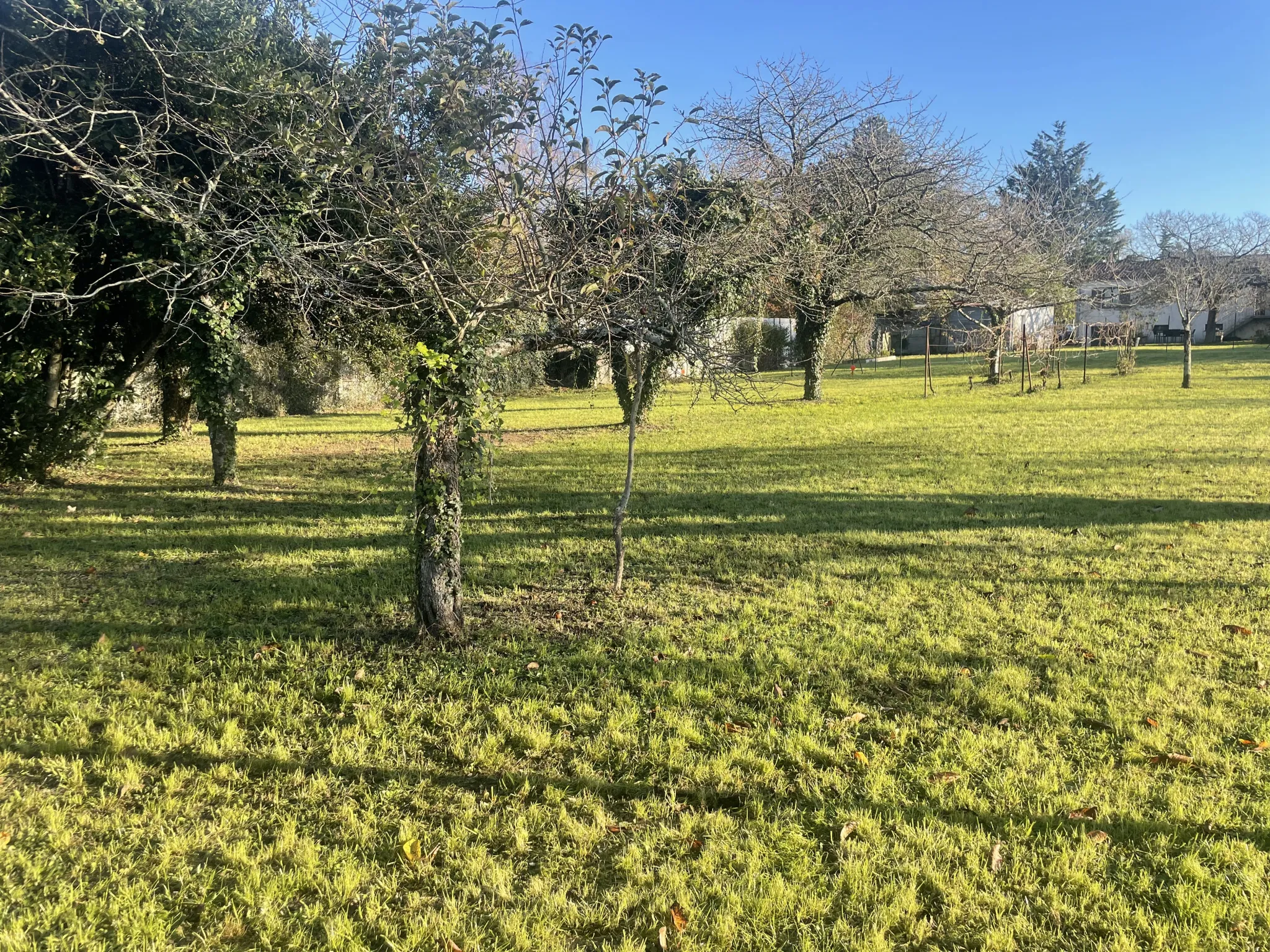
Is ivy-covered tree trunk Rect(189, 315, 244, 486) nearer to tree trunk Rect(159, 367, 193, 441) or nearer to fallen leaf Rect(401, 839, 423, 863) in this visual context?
tree trunk Rect(159, 367, 193, 441)

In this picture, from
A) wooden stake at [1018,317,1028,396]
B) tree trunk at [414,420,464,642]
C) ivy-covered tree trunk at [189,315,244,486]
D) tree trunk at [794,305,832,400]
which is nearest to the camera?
tree trunk at [414,420,464,642]

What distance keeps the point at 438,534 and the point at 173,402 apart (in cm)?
1045

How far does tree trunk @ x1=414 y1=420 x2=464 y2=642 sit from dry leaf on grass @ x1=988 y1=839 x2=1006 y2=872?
10.1 ft

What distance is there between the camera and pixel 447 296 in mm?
3969

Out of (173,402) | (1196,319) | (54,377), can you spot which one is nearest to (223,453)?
(54,377)

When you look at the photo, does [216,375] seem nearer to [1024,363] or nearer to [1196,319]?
[1024,363]

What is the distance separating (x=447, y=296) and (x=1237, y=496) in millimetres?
8863

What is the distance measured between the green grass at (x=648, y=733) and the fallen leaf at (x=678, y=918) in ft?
0.16

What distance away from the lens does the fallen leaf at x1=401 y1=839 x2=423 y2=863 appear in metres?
2.57

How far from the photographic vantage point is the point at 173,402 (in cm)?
1216

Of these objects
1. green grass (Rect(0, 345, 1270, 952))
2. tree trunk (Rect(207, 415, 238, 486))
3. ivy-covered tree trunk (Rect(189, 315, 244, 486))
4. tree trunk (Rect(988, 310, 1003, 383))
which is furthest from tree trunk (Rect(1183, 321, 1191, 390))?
tree trunk (Rect(207, 415, 238, 486))

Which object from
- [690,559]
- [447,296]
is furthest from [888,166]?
[447,296]

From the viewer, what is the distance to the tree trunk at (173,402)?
1081 centimetres

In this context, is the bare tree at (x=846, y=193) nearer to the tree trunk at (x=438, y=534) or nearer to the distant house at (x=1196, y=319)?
the tree trunk at (x=438, y=534)
